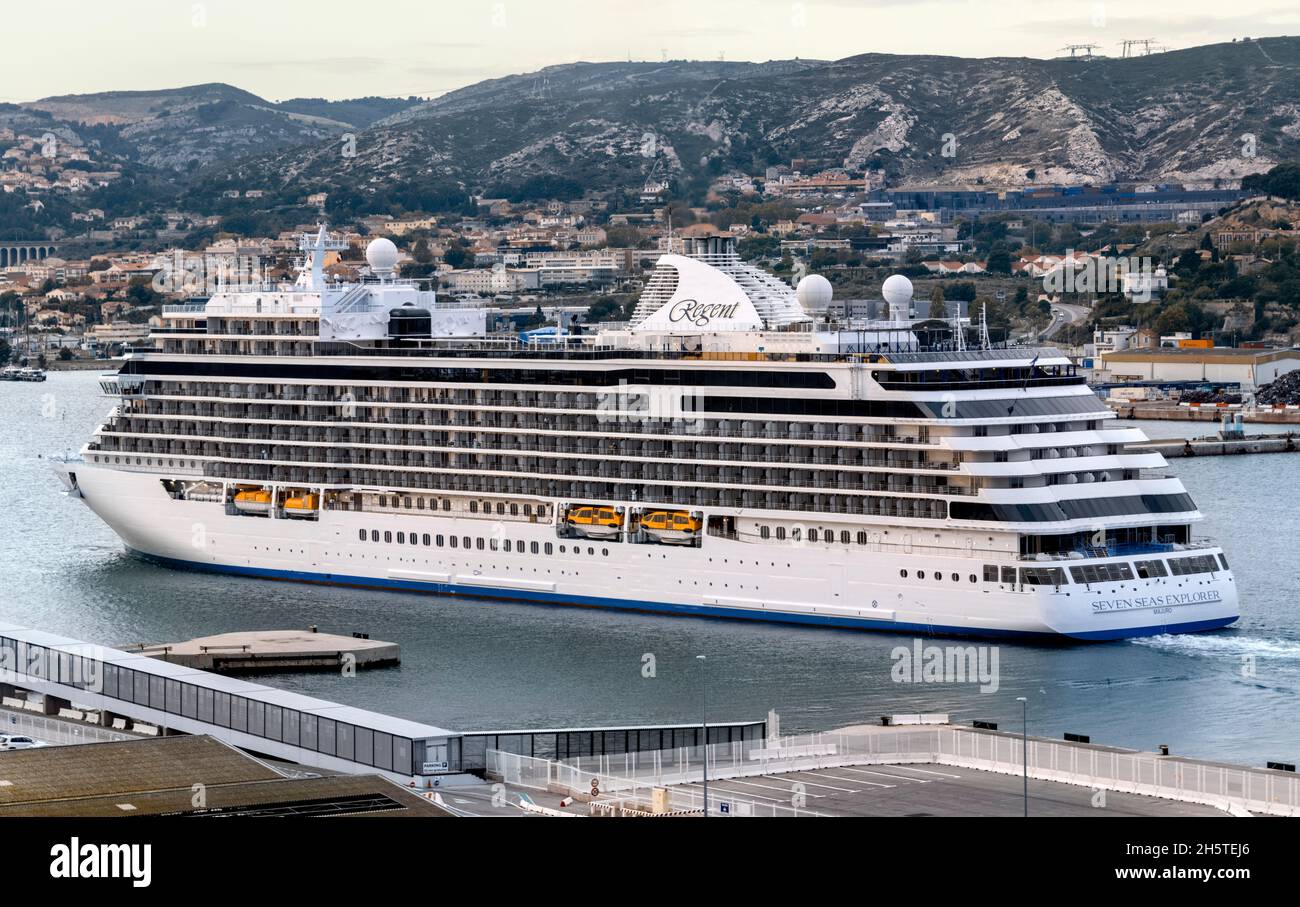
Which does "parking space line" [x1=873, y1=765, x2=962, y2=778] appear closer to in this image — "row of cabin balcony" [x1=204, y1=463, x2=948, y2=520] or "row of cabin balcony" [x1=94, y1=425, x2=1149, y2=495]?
"row of cabin balcony" [x1=94, y1=425, x2=1149, y2=495]

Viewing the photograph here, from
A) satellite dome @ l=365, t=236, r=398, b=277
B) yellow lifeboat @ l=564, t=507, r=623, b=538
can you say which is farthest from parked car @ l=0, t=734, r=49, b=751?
satellite dome @ l=365, t=236, r=398, b=277

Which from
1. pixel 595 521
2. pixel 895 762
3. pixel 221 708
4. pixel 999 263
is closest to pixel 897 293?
pixel 595 521

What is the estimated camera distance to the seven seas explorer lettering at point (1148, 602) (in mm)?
41719

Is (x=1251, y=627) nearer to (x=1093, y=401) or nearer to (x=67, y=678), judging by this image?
(x=1093, y=401)

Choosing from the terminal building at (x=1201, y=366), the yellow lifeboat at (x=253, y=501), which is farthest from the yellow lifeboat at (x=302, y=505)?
the terminal building at (x=1201, y=366)

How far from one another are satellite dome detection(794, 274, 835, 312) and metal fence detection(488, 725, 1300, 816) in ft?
64.6

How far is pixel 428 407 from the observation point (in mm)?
52250

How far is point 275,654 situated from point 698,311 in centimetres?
1297

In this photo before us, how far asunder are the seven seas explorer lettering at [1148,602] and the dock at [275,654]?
1307 cm

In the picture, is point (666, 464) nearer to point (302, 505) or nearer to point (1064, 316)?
point (302, 505)

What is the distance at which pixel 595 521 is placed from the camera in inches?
1916

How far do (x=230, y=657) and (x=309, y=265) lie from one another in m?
16.2

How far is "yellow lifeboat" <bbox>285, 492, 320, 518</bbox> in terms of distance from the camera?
174 feet
